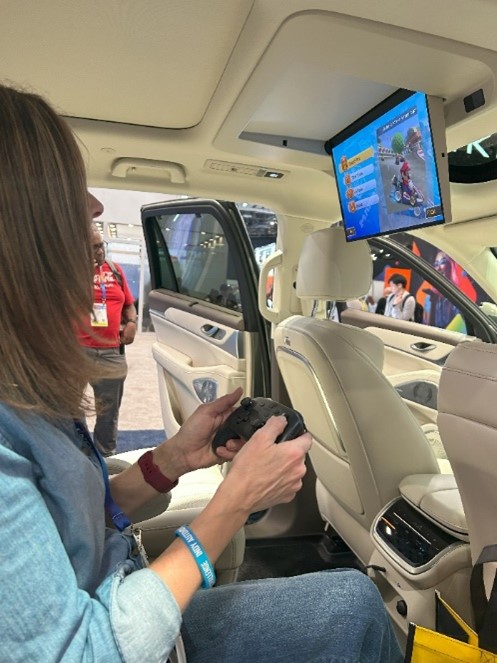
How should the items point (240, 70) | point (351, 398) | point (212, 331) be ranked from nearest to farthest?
point (240, 70), point (351, 398), point (212, 331)

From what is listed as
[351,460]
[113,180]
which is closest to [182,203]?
[113,180]

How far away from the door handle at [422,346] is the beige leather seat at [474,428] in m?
2.08

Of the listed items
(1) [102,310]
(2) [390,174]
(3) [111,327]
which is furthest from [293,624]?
(3) [111,327]

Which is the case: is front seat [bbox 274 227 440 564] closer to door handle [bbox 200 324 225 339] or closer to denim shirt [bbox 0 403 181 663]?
door handle [bbox 200 324 225 339]

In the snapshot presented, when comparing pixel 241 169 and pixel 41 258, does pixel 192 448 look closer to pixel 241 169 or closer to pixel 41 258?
pixel 41 258

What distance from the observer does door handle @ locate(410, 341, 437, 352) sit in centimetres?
329

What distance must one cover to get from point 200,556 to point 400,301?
5.52 m

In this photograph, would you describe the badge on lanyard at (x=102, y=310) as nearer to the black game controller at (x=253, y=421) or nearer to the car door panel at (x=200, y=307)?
the car door panel at (x=200, y=307)

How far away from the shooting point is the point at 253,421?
43.9 inches

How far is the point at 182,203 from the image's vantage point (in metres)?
3.31

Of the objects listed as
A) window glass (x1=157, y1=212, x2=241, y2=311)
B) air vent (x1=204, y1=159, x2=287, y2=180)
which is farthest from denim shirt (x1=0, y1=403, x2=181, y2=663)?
window glass (x1=157, y1=212, x2=241, y2=311)

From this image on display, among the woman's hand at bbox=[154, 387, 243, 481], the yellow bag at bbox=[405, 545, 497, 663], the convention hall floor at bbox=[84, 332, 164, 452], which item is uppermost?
the woman's hand at bbox=[154, 387, 243, 481]

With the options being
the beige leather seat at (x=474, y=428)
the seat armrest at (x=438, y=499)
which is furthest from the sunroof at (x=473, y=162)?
the seat armrest at (x=438, y=499)

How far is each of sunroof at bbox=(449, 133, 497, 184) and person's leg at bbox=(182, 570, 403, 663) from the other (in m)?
1.31
